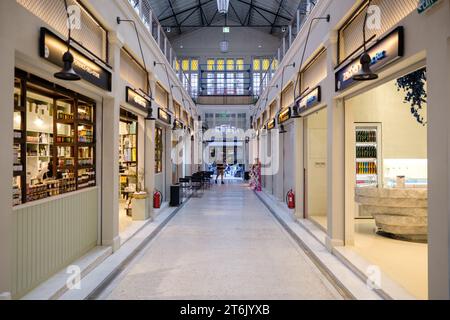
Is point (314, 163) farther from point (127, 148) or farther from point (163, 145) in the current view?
point (127, 148)

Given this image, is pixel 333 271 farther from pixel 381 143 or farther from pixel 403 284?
pixel 381 143

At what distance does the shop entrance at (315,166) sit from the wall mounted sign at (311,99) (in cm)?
89

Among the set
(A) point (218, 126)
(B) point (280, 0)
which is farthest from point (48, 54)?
(A) point (218, 126)

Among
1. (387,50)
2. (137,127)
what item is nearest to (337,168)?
(387,50)

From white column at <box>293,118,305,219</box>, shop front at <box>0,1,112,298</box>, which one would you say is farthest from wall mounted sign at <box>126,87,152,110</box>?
white column at <box>293,118,305,219</box>

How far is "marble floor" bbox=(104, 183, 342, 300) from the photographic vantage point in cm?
372

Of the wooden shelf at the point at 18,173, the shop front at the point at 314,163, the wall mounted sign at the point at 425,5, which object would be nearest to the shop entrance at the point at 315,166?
the shop front at the point at 314,163

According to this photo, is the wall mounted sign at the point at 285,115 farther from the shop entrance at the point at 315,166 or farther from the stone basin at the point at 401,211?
the stone basin at the point at 401,211

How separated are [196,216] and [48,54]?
19.7 feet

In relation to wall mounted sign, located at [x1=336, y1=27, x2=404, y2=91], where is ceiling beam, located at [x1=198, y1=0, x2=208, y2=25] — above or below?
above

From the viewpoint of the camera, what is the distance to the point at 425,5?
273cm

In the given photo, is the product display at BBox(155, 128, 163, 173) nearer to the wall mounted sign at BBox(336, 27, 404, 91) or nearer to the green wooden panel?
the green wooden panel

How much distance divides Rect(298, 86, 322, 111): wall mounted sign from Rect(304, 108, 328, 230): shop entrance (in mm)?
893
